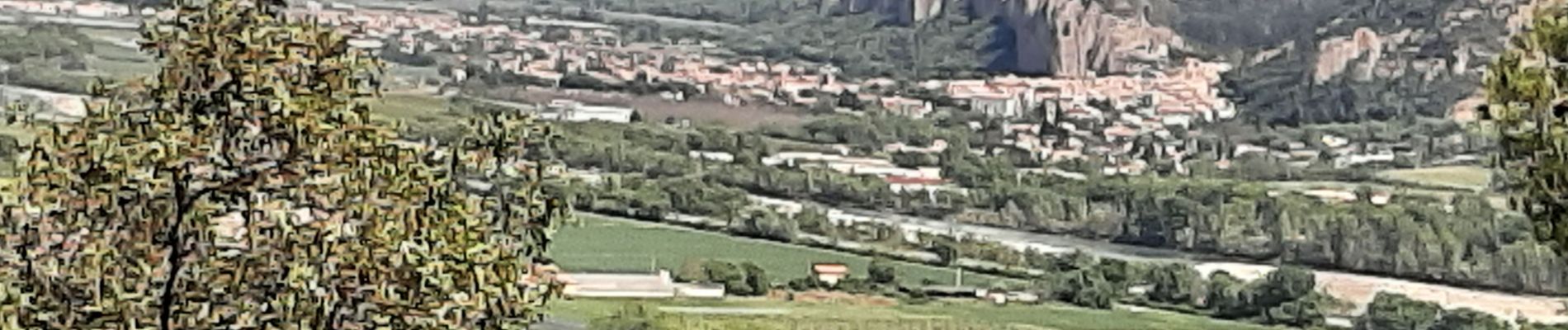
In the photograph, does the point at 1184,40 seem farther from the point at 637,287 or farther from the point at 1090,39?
the point at 637,287

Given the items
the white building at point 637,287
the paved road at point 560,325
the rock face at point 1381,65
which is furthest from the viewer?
the rock face at point 1381,65

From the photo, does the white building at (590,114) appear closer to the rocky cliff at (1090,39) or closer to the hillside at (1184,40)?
the hillside at (1184,40)

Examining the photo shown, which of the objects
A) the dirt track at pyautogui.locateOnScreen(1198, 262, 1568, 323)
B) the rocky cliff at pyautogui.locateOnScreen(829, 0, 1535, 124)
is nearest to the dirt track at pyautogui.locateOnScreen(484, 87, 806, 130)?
the rocky cliff at pyautogui.locateOnScreen(829, 0, 1535, 124)

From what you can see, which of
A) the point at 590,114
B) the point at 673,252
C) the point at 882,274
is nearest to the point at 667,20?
the point at 590,114

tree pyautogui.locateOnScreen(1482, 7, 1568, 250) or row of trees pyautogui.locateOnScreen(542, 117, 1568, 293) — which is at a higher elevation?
tree pyautogui.locateOnScreen(1482, 7, 1568, 250)

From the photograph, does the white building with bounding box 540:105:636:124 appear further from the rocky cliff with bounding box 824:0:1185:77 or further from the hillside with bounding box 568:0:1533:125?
the rocky cliff with bounding box 824:0:1185:77

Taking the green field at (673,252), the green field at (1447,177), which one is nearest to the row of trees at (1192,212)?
the green field at (1447,177)

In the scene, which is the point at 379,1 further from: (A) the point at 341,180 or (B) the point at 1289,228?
(A) the point at 341,180
